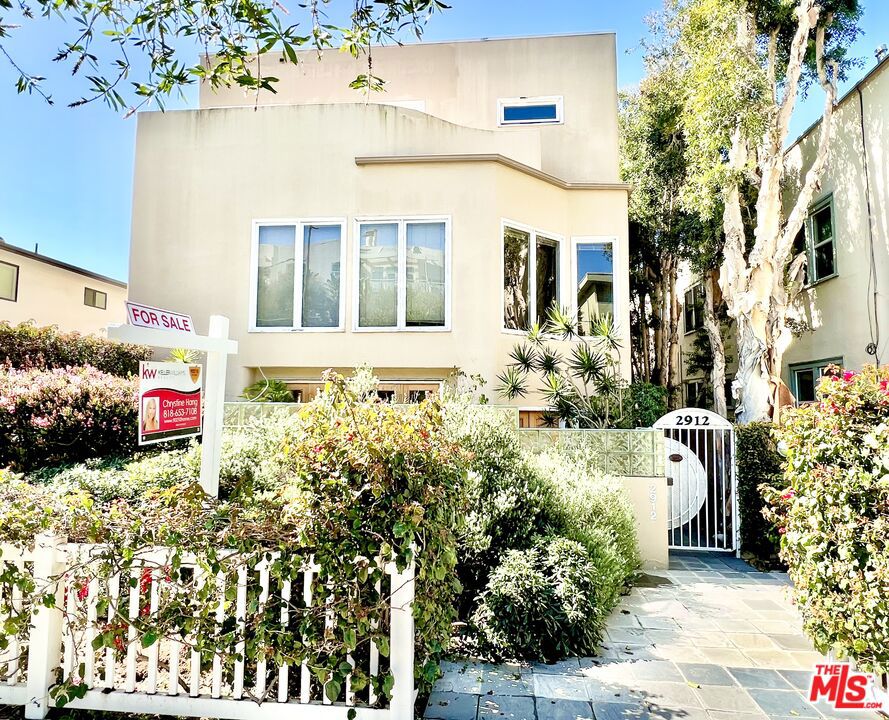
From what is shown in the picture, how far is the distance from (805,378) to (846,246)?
3.34 meters

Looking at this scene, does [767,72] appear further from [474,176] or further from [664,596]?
[664,596]

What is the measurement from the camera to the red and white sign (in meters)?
3.83

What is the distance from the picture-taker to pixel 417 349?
958cm

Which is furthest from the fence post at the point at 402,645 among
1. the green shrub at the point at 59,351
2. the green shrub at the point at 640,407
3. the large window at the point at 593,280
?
the green shrub at the point at 59,351

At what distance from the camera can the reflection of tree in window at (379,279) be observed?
9742 millimetres

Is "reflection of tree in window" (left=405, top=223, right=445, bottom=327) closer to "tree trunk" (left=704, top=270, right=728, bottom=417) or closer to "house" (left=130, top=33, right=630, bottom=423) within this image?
"house" (left=130, top=33, right=630, bottom=423)

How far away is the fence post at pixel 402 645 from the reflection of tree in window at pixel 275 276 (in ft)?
24.5

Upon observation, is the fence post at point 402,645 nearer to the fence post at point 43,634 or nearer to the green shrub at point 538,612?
the green shrub at point 538,612

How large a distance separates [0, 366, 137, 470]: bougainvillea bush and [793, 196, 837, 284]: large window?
1394 centimetres

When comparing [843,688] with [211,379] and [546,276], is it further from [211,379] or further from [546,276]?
[546,276]

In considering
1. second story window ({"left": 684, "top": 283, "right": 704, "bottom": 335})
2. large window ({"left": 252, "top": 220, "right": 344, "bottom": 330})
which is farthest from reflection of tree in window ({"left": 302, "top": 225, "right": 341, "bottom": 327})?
second story window ({"left": 684, "top": 283, "right": 704, "bottom": 335})

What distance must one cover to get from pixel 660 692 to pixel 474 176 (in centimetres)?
833

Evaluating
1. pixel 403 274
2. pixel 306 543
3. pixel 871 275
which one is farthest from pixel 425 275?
pixel 871 275

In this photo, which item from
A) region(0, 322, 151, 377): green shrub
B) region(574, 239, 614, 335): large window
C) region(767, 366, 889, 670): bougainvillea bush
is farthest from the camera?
region(574, 239, 614, 335): large window
